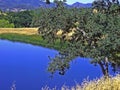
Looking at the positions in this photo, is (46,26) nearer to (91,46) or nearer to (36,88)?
(91,46)

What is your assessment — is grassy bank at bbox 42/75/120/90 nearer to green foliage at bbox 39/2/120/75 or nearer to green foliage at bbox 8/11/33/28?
green foliage at bbox 39/2/120/75

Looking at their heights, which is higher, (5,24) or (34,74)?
(34,74)

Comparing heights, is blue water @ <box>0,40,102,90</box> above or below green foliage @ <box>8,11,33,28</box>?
above

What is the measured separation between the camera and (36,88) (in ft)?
103

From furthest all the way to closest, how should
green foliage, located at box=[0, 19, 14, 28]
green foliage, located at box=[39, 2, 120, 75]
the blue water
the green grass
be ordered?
green foliage, located at box=[0, 19, 14, 28]
the green grass
the blue water
green foliage, located at box=[39, 2, 120, 75]

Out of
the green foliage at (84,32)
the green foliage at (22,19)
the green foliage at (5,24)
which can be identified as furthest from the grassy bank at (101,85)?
the green foliage at (5,24)

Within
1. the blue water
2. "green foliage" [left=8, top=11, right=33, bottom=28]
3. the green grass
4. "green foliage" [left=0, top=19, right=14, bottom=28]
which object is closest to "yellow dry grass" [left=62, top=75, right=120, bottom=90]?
the blue water

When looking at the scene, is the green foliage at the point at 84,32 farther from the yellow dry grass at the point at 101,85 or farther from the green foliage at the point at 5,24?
the green foliage at the point at 5,24

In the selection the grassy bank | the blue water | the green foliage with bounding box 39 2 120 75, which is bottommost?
the blue water

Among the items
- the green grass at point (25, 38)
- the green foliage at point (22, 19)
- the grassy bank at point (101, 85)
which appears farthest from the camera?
the green foliage at point (22, 19)

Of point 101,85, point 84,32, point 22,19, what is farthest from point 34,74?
point 22,19

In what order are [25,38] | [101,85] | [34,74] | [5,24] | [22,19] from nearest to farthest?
[101,85]
[34,74]
[25,38]
[22,19]
[5,24]

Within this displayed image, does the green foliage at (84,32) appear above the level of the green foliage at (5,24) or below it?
above

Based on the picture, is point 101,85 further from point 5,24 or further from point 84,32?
point 5,24
